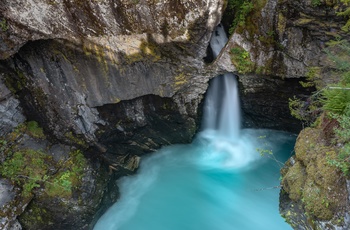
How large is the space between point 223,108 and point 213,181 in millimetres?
2232

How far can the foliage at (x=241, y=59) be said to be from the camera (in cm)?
657

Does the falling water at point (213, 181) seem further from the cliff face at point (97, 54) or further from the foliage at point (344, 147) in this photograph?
the foliage at point (344, 147)

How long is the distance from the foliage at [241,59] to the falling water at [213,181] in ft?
1.62

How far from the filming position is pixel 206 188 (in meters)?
7.98

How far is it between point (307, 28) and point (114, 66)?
4.50m

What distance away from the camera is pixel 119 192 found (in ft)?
27.5

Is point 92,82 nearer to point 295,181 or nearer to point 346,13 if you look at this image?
point 295,181

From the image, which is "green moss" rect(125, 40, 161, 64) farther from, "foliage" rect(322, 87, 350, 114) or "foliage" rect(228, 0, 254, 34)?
"foliage" rect(322, 87, 350, 114)

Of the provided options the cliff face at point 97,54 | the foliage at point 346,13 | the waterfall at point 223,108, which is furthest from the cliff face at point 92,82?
the foliage at point 346,13

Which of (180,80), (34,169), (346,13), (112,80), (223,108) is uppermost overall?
(346,13)

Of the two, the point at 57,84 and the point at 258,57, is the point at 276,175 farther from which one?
the point at 57,84

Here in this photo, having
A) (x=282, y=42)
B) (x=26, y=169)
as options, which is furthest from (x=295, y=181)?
(x=26, y=169)

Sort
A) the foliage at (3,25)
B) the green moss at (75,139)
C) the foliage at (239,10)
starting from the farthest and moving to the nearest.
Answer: the green moss at (75,139), the foliage at (239,10), the foliage at (3,25)

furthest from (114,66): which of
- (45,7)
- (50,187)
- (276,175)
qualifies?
(276,175)
